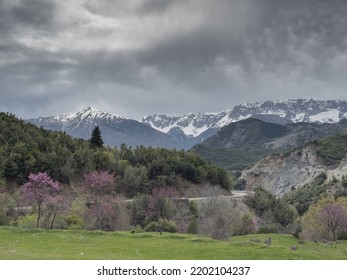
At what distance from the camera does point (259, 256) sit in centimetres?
2706

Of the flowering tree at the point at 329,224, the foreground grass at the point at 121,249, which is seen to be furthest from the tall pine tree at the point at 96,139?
the foreground grass at the point at 121,249

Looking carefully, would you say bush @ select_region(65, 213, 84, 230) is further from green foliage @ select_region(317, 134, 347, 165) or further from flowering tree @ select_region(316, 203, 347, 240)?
green foliage @ select_region(317, 134, 347, 165)

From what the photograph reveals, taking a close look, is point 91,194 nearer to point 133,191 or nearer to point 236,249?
point 133,191

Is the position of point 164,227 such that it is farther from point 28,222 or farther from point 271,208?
point 271,208

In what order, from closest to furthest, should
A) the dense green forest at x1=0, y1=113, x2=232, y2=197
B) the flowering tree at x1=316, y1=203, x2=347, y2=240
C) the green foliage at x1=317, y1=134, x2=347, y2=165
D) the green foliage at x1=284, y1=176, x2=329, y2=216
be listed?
the flowering tree at x1=316, y1=203, x2=347, y2=240 < the dense green forest at x1=0, y1=113, x2=232, y2=197 < the green foliage at x1=284, y1=176, x2=329, y2=216 < the green foliage at x1=317, y1=134, x2=347, y2=165

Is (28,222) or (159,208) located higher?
(159,208)

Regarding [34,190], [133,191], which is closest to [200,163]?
[133,191]

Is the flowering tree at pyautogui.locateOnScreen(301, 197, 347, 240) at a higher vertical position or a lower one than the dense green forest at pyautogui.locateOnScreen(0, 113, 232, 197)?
lower

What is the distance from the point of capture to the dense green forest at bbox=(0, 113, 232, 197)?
79075 mm

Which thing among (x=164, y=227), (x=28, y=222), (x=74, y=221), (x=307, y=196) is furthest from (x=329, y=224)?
(x=307, y=196)

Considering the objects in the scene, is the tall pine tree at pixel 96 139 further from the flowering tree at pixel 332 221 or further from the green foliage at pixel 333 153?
the green foliage at pixel 333 153

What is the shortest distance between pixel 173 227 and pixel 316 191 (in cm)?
10224

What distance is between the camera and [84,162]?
91562mm

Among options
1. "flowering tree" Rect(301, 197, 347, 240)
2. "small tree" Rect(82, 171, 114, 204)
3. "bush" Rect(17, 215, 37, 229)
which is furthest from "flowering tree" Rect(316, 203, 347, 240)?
"bush" Rect(17, 215, 37, 229)
